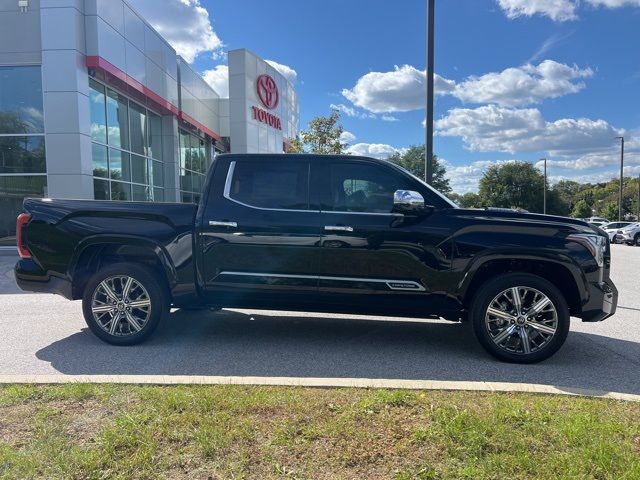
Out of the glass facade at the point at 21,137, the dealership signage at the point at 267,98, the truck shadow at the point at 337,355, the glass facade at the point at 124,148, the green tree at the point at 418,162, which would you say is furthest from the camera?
the green tree at the point at 418,162

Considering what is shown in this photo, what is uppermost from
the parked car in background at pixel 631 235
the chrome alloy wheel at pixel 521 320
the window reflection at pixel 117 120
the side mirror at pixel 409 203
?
the window reflection at pixel 117 120

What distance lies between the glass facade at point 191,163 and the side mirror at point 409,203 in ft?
62.6

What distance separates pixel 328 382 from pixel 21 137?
1539cm

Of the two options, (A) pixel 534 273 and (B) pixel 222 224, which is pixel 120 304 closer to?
(B) pixel 222 224

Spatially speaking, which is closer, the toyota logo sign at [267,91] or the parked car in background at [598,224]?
the parked car in background at [598,224]

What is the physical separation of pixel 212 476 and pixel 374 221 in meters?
2.86

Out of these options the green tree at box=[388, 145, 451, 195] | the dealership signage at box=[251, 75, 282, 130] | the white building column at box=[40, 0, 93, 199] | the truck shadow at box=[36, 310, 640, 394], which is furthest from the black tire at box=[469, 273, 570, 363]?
the green tree at box=[388, 145, 451, 195]

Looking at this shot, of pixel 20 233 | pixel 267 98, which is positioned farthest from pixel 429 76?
pixel 267 98

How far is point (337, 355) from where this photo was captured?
478 centimetres

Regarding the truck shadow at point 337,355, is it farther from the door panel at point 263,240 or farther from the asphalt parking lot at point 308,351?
the door panel at point 263,240

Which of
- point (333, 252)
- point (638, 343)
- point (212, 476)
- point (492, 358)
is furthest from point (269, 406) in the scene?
point (638, 343)

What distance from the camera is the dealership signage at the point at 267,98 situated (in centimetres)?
2502

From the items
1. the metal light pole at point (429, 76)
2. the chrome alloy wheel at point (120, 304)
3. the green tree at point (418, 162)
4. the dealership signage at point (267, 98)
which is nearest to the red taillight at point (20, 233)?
the chrome alloy wheel at point (120, 304)

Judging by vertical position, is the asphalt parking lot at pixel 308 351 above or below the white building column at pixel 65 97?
below
